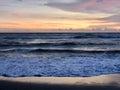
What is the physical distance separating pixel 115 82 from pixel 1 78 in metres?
5.00

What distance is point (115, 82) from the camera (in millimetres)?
10930

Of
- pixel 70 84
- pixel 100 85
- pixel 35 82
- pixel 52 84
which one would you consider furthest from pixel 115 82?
pixel 35 82

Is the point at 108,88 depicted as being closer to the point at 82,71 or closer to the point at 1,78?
the point at 82,71

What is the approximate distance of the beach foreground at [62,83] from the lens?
10.1m

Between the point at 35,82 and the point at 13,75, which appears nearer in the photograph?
the point at 35,82

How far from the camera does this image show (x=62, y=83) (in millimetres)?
10969

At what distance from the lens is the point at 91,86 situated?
10219mm

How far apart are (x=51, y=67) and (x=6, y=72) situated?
8.73ft

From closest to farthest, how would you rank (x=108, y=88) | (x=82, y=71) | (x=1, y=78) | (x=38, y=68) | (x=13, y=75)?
1. (x=108, y=88)
2. (x=1, y=78)
3. (x=13, y=75)
4. (x=82, y=71)
5. (x=38, y=68)

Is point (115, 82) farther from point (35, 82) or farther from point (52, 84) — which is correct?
point (35, 82)

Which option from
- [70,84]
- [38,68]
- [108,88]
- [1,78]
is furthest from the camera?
[38,68]

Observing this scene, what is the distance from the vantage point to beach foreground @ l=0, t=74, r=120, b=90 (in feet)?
33.2

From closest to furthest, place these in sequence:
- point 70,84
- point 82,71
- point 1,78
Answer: point 70,84
point 1,78
point 82,71

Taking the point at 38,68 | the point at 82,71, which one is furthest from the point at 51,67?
the point at 82,71
